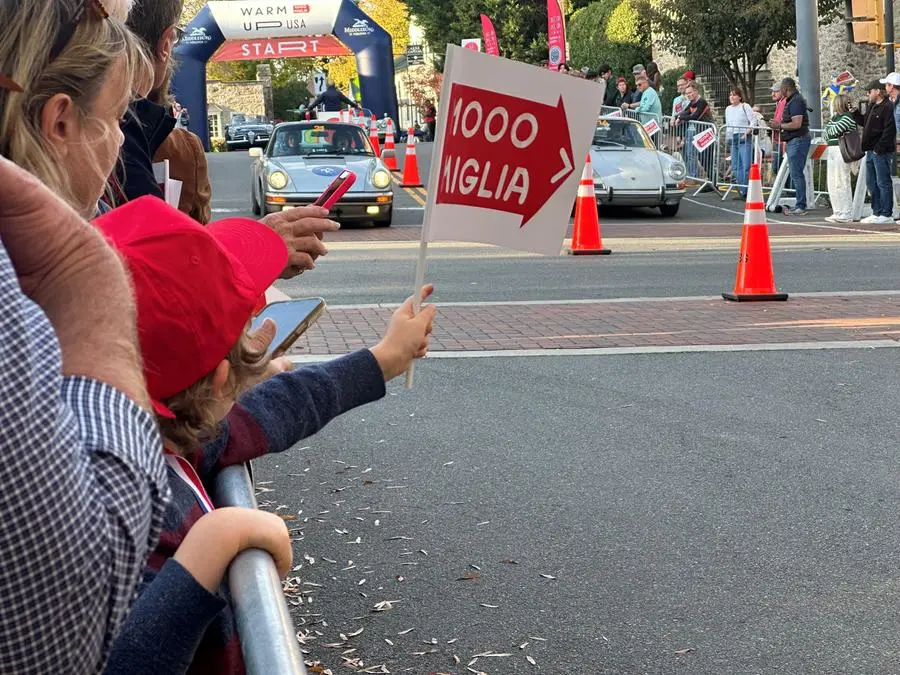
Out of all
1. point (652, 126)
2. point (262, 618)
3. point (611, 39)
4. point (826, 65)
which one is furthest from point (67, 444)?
point (611, 39)

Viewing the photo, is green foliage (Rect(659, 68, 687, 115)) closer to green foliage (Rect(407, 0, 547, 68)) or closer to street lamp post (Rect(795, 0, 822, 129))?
street lamp post (Rect(795, 0, 822, 129))

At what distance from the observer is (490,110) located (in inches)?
120

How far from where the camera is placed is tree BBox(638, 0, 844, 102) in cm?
2986

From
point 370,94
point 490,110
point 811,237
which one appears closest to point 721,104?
point 370,94

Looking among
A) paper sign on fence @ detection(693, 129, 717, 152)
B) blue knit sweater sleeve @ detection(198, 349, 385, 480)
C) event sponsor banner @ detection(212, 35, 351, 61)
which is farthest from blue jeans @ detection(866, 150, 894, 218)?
event sponsor banner @ detection(212, 35, 351, 61)

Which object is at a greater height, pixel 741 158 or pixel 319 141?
pixel 319 141

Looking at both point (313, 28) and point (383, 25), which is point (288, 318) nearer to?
point (313, 28)

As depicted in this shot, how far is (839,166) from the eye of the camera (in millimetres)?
18828

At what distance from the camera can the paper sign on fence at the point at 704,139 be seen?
2300cm

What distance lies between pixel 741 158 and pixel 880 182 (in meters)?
4.59

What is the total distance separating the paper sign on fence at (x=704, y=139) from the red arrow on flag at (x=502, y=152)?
20.4 m

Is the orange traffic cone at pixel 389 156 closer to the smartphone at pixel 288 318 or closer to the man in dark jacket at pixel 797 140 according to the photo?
the man in dark jacket at pixel 797 140

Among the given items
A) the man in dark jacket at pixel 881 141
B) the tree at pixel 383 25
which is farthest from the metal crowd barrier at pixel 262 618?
the tree at pixel 383 25

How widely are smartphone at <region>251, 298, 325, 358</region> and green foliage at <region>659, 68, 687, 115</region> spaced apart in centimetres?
3468
